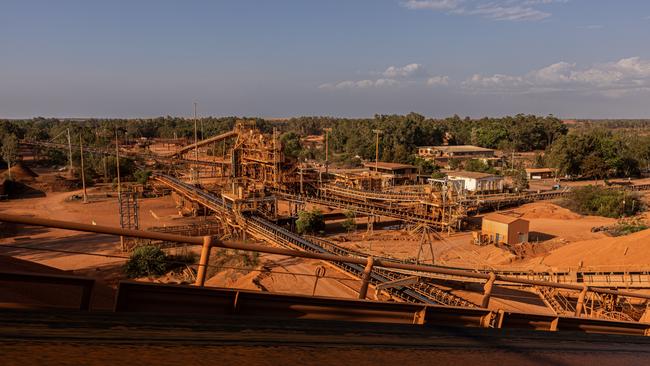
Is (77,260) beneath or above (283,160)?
beneath

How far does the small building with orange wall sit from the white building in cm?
1642

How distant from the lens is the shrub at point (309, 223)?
3198 centimetres

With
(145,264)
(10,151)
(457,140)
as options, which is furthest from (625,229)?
(457,140)

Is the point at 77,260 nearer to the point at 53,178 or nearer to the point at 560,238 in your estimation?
the point at 560,238

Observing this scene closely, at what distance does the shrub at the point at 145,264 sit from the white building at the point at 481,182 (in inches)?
1383

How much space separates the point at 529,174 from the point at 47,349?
7137 cm

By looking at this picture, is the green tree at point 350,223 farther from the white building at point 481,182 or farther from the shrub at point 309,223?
the white building at point 481,182

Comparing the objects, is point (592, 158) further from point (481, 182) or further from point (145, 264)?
point (145, 264)

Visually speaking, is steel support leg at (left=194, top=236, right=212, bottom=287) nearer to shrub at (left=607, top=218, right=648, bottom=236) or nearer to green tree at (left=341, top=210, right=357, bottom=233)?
green tree at (left=341, top=210, right=357, bottom=233)

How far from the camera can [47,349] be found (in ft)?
8.46

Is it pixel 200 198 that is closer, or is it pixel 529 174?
pixel 200 198

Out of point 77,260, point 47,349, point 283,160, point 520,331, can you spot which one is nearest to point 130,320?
point 47,349

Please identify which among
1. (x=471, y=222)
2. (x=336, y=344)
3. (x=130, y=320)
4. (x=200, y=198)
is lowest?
(x=471, y=222)

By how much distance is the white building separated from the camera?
47875 millimetres
